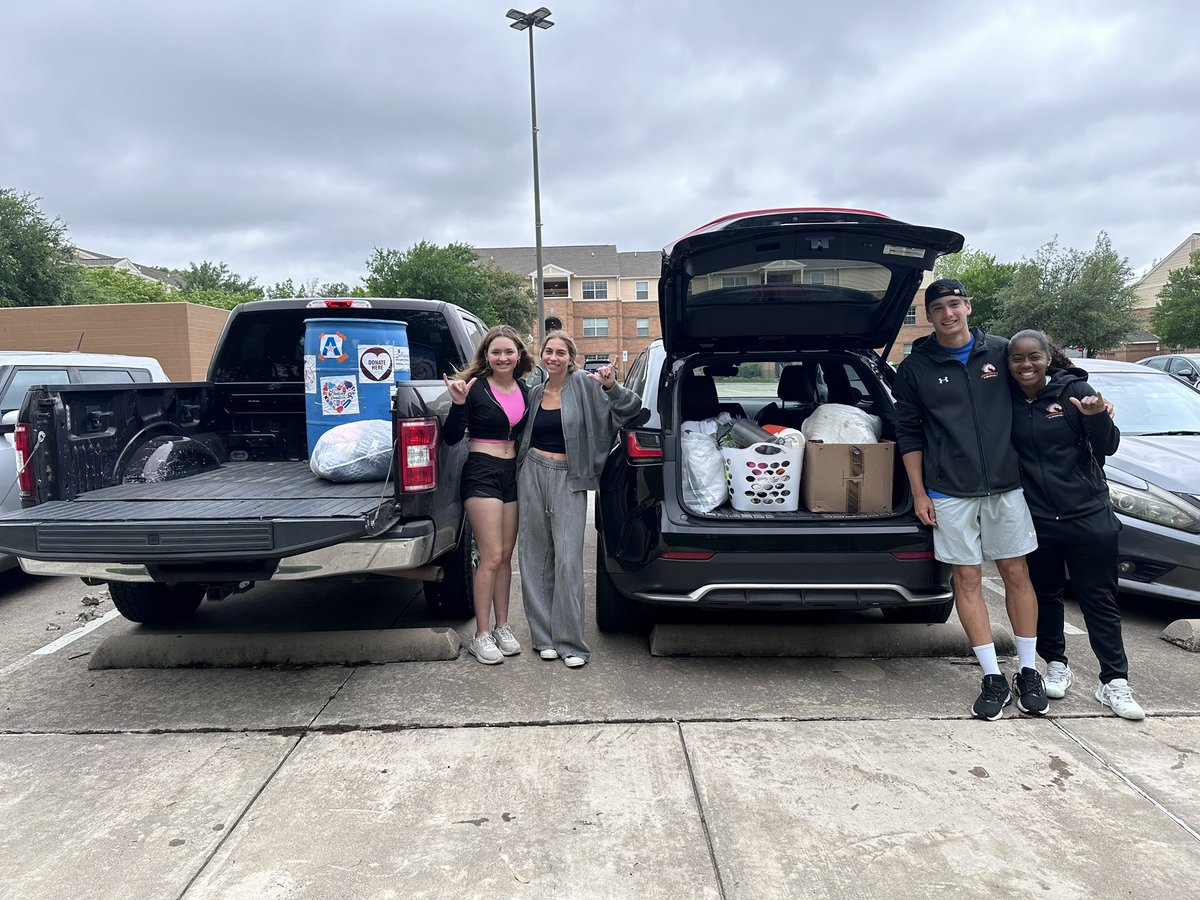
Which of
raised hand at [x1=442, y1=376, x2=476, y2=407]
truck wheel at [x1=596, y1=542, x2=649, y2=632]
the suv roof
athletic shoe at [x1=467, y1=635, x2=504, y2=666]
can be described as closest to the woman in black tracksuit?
the suv roof

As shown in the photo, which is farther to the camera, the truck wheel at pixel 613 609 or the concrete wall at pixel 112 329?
the concrete wall at pixel 112 329

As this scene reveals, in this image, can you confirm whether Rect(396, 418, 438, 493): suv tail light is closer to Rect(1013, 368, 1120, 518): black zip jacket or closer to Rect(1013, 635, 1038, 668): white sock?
Rect(1013, 368, 1120, 518): black zip jacket

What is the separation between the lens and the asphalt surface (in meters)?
2.31

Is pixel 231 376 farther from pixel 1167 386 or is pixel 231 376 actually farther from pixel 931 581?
pixel 1167 386

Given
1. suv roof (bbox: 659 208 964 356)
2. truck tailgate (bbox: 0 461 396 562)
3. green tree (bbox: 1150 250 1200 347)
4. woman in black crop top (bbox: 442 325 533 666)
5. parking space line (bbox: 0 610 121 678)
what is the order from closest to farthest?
truck tailgate (bbox: 0 461 396 562)
suv roof (bbox: 659 208 964 356)
woman in black crop top (bbox: 442 325 533 666)
parking space line (bbox: 0 610 121 678)
green tree (bbox: 1150 250 1200 347)

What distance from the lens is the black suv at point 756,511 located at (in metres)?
3.43

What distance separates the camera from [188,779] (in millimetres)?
2852

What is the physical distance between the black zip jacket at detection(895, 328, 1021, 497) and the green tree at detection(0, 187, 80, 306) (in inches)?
968

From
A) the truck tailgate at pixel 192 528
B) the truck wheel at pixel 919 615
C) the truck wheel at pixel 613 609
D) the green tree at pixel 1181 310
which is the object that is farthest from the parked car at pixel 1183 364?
the green tree at pixel 1181 310

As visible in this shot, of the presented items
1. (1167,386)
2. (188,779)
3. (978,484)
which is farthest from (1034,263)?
(188,779)

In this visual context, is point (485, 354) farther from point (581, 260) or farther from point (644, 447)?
point (581, 260)

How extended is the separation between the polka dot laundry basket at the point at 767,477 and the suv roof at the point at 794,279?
2.21 ft

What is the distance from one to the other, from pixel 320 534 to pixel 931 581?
8.69ft

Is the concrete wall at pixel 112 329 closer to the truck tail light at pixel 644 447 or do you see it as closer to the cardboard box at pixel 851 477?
the truck tail light at pixel 644 447
